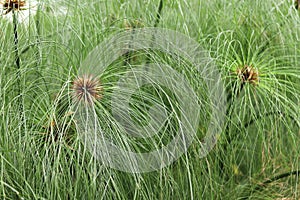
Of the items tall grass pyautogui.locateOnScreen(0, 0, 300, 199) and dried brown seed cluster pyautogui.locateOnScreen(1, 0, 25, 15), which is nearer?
tall grass pyautogui.locateOnScreen(0, 0, 300, 199)

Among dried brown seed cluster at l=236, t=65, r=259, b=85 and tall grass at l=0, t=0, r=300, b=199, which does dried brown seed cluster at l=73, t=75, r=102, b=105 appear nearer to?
tall grass at l=0, t=0, r=300, b=199

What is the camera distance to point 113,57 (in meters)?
1.14

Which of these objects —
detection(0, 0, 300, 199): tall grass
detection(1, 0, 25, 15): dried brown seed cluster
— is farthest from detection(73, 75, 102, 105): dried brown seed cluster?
detection(1, 0, 25, 15): dried brown seed cluster

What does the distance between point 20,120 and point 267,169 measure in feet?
2.02

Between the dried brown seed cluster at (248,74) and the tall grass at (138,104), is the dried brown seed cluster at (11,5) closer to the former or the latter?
the tall grass at (138,104)

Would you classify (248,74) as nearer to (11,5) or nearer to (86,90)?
(86,90)

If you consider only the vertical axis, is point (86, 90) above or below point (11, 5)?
below

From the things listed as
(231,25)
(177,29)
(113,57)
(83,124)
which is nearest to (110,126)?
(83,124)

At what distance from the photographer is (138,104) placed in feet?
3.43

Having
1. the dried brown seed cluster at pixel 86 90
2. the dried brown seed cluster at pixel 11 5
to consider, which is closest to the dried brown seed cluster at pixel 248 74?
the dried brown seed cluster at pixel 86 90

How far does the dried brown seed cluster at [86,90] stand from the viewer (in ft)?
3.09

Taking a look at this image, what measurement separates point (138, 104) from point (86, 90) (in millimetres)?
135

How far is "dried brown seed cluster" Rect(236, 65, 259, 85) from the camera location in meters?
1.08

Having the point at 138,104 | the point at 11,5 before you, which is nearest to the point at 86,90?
the point at 138,104
